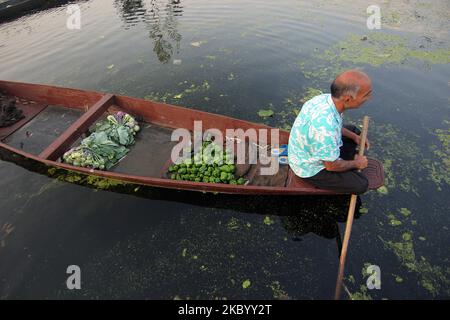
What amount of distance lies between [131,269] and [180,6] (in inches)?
632

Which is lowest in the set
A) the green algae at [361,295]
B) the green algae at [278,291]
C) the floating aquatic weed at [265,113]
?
the green algae at [278,291]

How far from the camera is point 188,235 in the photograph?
598 cm

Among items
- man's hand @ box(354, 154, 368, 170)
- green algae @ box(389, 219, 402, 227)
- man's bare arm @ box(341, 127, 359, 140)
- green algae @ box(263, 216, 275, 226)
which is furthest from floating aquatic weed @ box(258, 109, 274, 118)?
green algae @ box(389, 219, 402, 227)

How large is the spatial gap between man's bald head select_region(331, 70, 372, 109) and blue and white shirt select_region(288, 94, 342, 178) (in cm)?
22

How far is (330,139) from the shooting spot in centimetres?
446

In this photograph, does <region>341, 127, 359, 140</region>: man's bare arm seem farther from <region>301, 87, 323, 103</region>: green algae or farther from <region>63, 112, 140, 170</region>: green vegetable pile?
<region>63, 112, 140, 170</region>: green vegetable pile

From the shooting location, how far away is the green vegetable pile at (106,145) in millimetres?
6773

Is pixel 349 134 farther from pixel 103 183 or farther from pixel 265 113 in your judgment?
pixel 103 183

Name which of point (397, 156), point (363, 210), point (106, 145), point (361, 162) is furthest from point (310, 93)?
point (106, 145)

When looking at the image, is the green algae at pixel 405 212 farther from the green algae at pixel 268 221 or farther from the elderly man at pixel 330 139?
the green algae at pixel 268 221

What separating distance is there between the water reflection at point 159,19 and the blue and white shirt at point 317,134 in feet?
29.6

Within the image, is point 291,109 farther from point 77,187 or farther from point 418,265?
point 77,187

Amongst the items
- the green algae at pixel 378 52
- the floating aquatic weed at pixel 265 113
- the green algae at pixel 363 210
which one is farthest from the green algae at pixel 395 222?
the green algae at pixel 378 52

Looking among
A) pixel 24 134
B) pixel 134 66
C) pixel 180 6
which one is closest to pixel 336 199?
pixel 24 134
